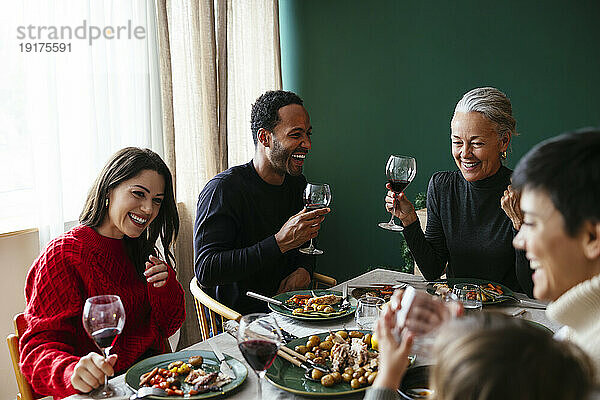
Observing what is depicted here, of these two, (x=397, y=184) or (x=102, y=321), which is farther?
(x=397, y=184)

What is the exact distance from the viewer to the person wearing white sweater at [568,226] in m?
0.95

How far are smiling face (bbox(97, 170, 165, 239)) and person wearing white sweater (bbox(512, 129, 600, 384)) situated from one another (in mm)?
1248

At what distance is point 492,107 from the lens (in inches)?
90.6

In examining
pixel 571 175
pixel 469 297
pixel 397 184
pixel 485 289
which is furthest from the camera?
pixel 397 184

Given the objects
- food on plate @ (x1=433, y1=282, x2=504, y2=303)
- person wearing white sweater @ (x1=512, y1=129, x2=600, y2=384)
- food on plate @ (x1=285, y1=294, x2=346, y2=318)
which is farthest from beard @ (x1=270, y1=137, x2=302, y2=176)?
person wearing white sweater @ (x1=512, y1=129, x2=600, y2=384)

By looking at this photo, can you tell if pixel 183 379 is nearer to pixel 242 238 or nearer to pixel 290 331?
pixel 290 331

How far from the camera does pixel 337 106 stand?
4.44 metres

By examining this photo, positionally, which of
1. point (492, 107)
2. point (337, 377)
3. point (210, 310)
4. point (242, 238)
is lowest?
point (210, 310)

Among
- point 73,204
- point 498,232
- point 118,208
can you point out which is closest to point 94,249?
point 118,208

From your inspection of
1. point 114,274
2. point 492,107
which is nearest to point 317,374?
point 114,274

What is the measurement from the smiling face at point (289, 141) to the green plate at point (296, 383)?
3.91 ft

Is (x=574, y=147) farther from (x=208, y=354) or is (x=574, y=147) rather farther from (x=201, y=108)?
(x=201, y=108)

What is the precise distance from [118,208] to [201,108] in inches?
63.0

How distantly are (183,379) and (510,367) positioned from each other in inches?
34.9
